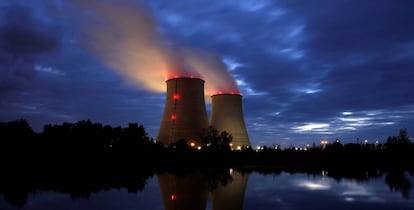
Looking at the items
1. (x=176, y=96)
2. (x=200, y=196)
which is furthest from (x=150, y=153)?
(x=200, y=196)

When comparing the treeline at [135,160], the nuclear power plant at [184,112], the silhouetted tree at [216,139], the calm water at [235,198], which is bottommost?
the calm water at [235,198]

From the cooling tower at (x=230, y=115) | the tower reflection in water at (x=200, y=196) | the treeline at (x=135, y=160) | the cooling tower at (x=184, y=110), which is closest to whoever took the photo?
the tower reflection in water at (x=200, y=196)

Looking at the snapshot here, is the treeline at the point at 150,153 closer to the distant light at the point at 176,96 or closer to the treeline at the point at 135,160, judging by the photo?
the treeline at the point at 135,160

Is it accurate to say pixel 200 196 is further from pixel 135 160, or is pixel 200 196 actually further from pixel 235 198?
pixel 135 160

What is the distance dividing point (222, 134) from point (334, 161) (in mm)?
7222

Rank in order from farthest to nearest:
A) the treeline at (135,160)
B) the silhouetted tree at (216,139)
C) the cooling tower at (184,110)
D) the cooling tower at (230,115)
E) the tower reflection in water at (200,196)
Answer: the silhouetted tree at (216,139), the cooling tower at (230,115), the cooling tower at (184,110), the treeline at (135,160), the tower reflection in water at (200,196)

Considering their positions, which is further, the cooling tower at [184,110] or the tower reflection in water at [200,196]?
the cooling tower at [184,110]

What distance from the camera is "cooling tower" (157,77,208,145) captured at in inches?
904

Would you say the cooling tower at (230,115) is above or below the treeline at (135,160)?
above

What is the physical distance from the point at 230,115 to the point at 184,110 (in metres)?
4.22

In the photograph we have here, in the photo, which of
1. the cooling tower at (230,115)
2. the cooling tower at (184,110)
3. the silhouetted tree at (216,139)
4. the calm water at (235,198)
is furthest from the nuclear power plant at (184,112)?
the calm water at (235,198)

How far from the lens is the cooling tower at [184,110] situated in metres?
23.0

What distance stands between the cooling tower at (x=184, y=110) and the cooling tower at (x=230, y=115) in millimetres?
2367

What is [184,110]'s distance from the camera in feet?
75.3
